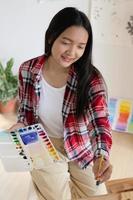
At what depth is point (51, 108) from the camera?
1286 mm

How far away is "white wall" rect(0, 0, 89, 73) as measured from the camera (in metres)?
2.41

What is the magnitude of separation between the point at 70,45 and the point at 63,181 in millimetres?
556

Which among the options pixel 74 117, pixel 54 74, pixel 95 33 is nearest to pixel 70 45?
pixel 54 74

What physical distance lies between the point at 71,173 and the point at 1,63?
5.08 feet

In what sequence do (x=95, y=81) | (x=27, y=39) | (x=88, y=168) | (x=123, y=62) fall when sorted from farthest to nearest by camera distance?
(x=27, y=39), (x=123, y=62), (x=88, y=168), (x=95, y=81)

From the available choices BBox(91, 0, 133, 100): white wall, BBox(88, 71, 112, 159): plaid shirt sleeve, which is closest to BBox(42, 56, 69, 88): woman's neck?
BBox(88, 71, 112, 159): plaid shirt sleeve

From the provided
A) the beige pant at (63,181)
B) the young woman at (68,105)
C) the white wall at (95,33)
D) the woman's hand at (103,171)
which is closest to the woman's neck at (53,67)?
the young woman at (68,105)

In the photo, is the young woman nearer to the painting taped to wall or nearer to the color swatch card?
the color swatch card

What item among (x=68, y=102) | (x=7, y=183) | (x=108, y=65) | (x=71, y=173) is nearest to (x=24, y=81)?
(x=68, y=102)

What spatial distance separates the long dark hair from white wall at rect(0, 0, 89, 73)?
1.22 meters

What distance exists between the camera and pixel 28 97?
4.36 feet

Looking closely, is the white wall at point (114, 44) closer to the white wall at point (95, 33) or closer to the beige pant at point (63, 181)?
the white wall at point (95, 33)

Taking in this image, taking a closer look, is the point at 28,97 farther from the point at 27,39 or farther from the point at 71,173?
the point at 27,39

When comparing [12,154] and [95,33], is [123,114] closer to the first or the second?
[95,33]
